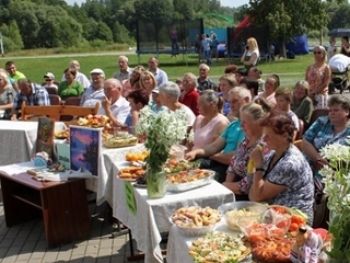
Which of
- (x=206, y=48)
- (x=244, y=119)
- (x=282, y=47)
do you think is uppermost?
(x=206, y=48)

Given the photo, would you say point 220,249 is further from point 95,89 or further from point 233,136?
point 95,89

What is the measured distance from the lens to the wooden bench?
5969 millimetres

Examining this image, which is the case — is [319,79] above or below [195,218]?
above

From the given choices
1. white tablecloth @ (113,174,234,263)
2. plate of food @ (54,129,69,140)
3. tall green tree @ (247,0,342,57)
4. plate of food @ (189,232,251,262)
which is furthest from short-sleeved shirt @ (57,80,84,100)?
tall green tree @ (247,0,342,57)

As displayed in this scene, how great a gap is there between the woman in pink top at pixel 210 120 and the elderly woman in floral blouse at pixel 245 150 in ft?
2.23

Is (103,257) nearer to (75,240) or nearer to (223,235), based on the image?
(75,240)

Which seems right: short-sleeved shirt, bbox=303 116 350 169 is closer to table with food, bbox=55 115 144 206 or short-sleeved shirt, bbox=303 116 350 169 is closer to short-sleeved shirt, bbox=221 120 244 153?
short-sleeved shirt, bbox=221 120 244 153

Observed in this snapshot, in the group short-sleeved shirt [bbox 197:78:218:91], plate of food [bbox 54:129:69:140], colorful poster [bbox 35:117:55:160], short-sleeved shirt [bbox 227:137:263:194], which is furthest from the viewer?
short-sleeved shirt [bbox 197:78:218:91]

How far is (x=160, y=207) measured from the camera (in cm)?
306

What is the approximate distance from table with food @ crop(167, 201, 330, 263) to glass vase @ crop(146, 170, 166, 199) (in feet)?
1.17

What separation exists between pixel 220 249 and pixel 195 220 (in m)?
0.36

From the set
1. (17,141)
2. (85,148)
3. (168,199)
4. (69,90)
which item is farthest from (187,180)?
(69,90)

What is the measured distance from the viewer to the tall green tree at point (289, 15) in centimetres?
2323

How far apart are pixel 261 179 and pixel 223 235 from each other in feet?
2.28
